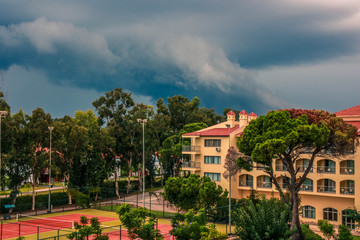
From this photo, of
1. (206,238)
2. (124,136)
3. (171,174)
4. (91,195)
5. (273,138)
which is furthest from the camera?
(171,174)

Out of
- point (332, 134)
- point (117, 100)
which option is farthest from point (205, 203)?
point (117, 100)

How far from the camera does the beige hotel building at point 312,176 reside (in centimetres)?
4588

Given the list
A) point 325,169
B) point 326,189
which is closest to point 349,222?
point 326,189

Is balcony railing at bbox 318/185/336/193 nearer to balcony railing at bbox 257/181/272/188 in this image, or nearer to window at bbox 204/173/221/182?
balcony railing at bbox 257/181/272/188

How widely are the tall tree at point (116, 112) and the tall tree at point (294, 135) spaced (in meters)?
36.8

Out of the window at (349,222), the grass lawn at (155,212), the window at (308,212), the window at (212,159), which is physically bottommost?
the grass lawn at (155,212)

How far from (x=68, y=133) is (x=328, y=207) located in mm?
39945

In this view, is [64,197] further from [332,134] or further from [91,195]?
[332,134]

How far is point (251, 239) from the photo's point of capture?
2762cm

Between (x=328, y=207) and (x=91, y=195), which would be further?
(x=91, y=195)

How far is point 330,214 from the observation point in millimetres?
47438

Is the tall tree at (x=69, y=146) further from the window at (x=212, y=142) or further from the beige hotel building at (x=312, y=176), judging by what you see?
the window at (x=212, y=142)

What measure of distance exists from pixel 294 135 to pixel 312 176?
15978mm

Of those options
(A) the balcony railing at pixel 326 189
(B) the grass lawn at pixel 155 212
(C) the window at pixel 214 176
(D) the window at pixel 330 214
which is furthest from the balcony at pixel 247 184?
(B) the grass lawn at pixel 155 212
